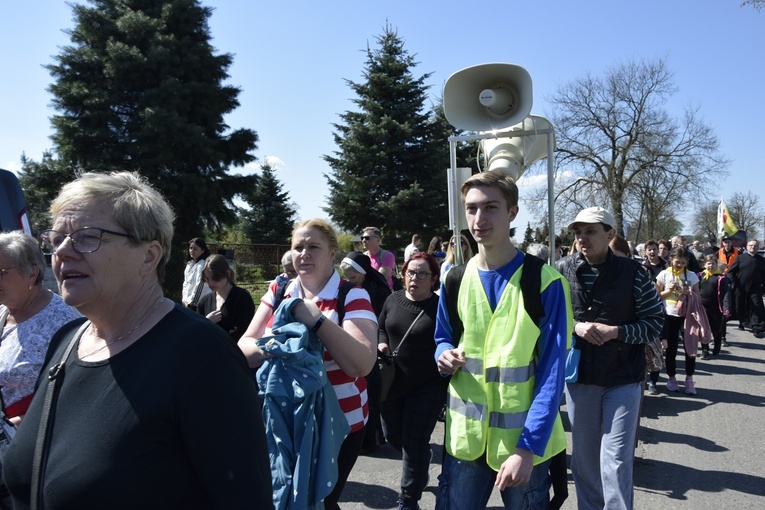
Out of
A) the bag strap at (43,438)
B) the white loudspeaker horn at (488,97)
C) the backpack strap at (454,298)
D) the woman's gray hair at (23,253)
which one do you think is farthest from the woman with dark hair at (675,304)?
the bag strap at (43,438)

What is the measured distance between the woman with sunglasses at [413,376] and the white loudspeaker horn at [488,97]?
133 cm

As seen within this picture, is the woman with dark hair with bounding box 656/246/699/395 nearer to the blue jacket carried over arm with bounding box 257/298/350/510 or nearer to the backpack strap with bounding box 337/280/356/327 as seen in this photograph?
the backpack strap with bounding box 337/280/356/327

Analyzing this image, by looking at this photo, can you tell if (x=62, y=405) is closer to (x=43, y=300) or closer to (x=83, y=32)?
(x=43, y=300)

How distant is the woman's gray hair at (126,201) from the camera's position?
1623mm

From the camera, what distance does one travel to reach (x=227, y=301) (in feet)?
18.2

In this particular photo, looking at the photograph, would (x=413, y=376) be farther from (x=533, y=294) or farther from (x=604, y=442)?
(x=533, y=294)

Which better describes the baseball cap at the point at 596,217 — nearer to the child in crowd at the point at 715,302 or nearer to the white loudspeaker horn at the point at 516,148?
the white loudspeaker horn at the point at 516,148

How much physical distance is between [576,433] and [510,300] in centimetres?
162

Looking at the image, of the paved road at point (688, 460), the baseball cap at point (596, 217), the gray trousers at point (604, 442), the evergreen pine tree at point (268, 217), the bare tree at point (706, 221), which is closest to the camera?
the gray trousers at point (604, 442)

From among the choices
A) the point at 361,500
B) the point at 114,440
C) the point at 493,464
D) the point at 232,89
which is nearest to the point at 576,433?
the point at 493,464

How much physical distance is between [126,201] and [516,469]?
1773mm

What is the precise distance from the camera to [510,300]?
2.43 metres

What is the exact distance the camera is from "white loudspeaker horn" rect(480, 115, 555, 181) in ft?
15.3

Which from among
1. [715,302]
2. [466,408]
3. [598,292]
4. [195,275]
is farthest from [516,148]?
[715,302]
